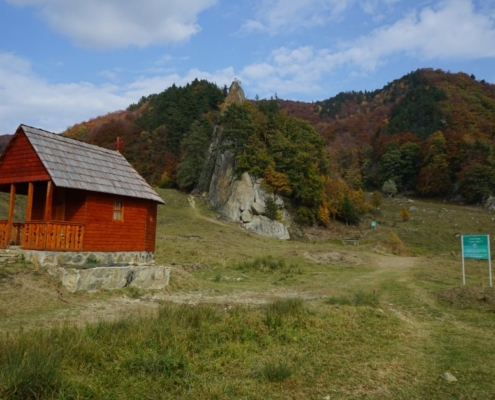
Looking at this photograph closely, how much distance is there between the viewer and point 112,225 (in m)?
18.4

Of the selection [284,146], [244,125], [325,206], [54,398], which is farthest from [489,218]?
[54,398]

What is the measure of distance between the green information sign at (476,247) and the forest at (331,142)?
Result: 32.6m

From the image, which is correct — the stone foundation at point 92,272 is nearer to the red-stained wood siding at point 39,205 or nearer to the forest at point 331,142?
the red-stained wood siding at point 39,205

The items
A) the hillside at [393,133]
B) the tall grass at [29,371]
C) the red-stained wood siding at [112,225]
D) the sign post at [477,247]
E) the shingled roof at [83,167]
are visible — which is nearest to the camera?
the tall grass at [29,371]

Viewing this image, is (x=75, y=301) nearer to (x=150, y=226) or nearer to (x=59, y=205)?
(x=59, y=205)

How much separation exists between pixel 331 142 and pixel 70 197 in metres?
100

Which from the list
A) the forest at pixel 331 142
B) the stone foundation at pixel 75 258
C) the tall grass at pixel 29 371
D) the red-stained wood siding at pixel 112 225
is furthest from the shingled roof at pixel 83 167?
the forest at pixel 331 142

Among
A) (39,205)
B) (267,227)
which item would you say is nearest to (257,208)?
(267,227)

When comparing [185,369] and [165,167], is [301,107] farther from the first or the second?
[185,369]

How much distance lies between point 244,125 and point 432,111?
218ft

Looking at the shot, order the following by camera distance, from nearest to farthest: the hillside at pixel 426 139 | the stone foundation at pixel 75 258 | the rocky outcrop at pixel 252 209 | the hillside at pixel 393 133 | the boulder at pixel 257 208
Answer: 1. the stone foundation at pixel 75 258
2. the rocky outcrop at pixel 252 209
3. the boulder at pixel 257 208
4. the hillside at pixel 393 133
5. the hillside at pixel 426 139

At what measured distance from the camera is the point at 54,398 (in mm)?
4914

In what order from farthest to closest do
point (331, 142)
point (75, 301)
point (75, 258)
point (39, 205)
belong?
point (331, 142) < point (39, 205) < point (75, 258) < point (75, 301)

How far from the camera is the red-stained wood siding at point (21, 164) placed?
16188mm
